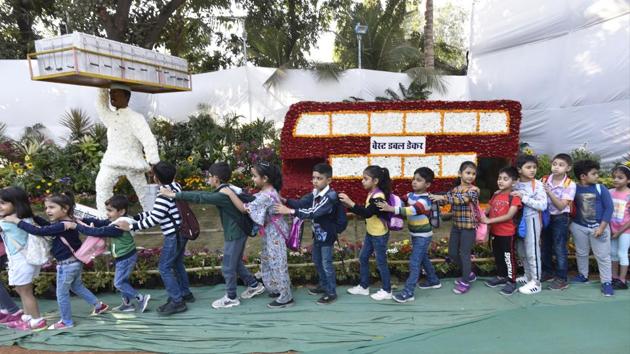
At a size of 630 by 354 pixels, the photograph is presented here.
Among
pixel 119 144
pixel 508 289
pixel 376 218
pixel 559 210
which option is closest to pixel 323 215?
pixel 376 218

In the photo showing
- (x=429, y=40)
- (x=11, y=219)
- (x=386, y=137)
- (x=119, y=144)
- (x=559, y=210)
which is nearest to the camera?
(x=11, y=219)

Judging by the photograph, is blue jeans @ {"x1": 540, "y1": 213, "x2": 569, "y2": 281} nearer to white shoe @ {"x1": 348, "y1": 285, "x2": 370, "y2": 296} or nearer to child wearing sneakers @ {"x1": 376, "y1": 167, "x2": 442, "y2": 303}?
child wearing sneakers @ {"x1": 376, "y1": 167, "x2": 442, "y2": 303}

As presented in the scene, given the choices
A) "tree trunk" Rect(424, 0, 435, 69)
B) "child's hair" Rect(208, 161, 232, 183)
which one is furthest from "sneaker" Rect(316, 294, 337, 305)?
"tree trunk" Rect(424, 0, 435, 69)

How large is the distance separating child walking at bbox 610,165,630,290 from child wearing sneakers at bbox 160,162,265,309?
3328 mm

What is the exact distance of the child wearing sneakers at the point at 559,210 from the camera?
148 inches

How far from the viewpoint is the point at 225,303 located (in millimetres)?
3645

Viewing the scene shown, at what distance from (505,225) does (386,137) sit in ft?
9.50

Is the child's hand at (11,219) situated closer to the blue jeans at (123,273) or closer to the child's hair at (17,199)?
the child's hair at (17,199)

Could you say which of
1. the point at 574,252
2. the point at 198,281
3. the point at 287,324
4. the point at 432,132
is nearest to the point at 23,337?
the point at 198,281

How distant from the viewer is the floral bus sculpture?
6371 mm

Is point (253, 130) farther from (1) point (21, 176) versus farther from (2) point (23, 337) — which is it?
(2) point (23, 337)

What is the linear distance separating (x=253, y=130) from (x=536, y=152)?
6654 mm

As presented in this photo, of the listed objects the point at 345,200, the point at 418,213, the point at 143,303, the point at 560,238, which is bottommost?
the point at 143,303

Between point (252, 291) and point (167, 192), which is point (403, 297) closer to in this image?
point (252, 291)
